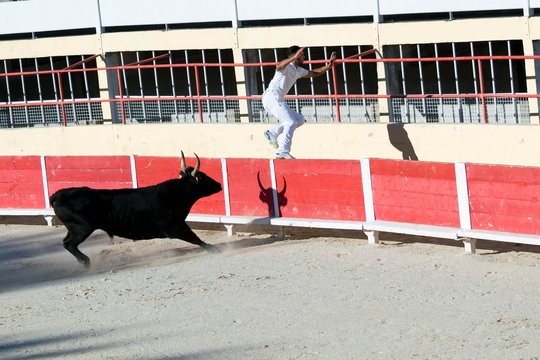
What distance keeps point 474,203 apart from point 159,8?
42.8ft

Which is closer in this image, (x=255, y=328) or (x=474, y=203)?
(x=255, y=328)

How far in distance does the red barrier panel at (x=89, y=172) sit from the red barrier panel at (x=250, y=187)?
1.76 meters

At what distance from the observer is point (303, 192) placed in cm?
1719

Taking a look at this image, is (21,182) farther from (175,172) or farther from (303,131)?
(303,131)

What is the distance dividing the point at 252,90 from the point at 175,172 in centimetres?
834

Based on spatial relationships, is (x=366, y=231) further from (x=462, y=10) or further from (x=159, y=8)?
(x=159, y=8)

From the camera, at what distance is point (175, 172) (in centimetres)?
1817

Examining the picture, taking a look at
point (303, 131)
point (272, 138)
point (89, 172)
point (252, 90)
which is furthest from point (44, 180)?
point (252, 90)

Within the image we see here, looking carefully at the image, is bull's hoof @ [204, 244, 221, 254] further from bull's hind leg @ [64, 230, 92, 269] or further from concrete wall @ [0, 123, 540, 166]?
concrete wall @ [0, 123, 540, 166]

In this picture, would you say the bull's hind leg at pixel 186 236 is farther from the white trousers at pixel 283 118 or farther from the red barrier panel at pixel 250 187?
the white trousers at pixel 283 118

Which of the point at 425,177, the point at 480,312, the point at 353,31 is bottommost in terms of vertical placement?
the point at 480,312

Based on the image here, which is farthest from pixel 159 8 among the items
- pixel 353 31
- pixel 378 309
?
pixel 378 309

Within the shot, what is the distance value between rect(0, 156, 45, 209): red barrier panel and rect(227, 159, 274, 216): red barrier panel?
333 cm

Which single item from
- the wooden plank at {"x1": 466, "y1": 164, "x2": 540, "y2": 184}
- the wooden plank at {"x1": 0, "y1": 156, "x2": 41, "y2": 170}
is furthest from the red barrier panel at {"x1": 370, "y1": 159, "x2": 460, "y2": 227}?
the wooden plank at {"x1": 0, "y1": 156, "x2": 41, "y2": 170}
